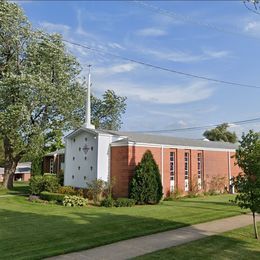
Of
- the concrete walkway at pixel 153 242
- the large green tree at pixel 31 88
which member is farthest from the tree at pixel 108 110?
the concrete walkway at pixel 153 242

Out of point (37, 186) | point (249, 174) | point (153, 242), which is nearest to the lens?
point (153, 242)

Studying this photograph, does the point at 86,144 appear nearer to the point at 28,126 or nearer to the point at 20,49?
the point at 28,126

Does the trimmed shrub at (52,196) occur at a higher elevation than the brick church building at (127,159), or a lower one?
Result: lower

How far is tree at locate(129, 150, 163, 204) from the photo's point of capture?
70.8 feet

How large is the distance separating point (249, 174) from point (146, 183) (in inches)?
428

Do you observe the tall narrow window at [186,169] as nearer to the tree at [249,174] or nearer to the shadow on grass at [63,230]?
the shadow on grass at [63,230]

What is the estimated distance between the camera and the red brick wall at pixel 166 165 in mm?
23078

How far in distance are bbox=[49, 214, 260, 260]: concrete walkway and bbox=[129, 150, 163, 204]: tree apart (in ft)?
24.0

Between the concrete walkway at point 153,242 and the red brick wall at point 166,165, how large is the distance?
921 cm

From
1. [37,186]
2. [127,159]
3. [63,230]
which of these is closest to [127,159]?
[127,159]

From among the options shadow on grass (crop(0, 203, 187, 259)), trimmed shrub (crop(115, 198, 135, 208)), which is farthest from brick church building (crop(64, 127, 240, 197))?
shadow on grass (crop(0, 203, 187, 259))

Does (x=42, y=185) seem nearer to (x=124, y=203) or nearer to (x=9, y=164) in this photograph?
(x=9, y=164)

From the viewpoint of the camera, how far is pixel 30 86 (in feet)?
91.6

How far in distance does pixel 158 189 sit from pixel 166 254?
12.8 metres
